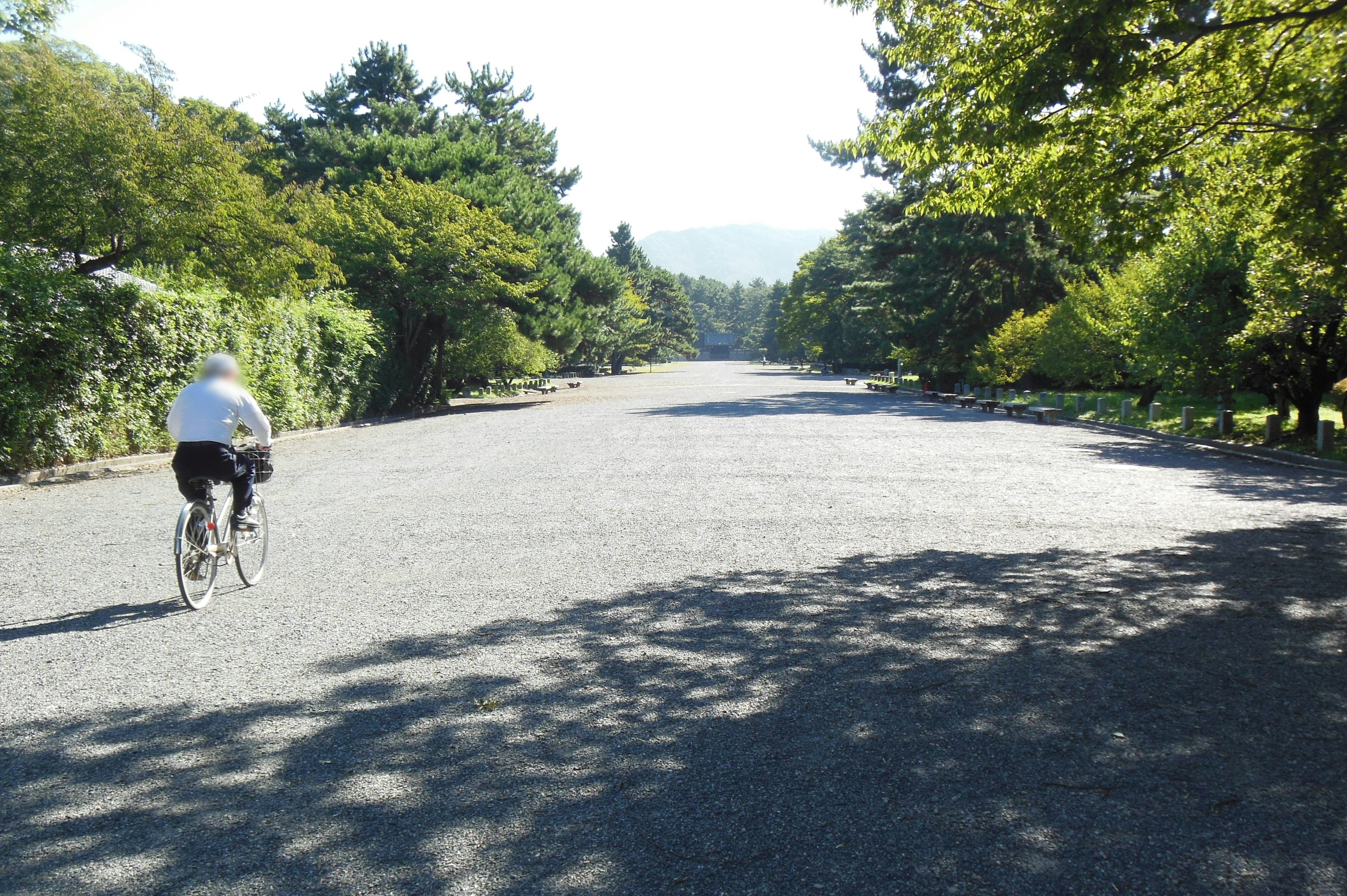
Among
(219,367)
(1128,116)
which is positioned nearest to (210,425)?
(219,367)

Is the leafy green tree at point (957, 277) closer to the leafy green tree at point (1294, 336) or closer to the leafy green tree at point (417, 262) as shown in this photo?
the leafy green tree at point (417, 262)

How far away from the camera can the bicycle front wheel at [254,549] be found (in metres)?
6.86

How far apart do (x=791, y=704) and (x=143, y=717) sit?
3064mm

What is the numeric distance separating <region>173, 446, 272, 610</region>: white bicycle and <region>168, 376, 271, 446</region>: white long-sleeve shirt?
0.32 metres

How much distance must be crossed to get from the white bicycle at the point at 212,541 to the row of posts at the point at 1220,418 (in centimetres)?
Answer: 1612

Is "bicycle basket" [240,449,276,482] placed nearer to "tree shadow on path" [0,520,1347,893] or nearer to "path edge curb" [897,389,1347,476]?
"tree shadow on path" [0,520,1347,893]

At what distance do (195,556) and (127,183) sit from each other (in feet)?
38.6

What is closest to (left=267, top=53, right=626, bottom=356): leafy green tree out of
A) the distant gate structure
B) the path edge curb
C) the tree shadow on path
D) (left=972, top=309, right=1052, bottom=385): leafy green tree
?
(left=972, top=309, right=1052, bottom=385): leafy green tree

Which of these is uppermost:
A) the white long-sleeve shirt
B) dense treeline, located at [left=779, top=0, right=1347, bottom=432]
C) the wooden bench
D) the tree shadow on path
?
dense treeline, located at [left=779, top=0, right=1347, bottom=432]

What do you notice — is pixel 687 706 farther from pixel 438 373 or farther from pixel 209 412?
pixel 438 373

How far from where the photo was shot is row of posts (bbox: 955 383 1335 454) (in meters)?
15.4

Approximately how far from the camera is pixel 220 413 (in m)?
6.34

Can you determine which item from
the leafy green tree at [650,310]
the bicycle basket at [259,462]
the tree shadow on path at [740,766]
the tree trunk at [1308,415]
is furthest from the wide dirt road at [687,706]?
the leafy green tree at [650,310]

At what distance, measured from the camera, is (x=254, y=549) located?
713 centimetres
